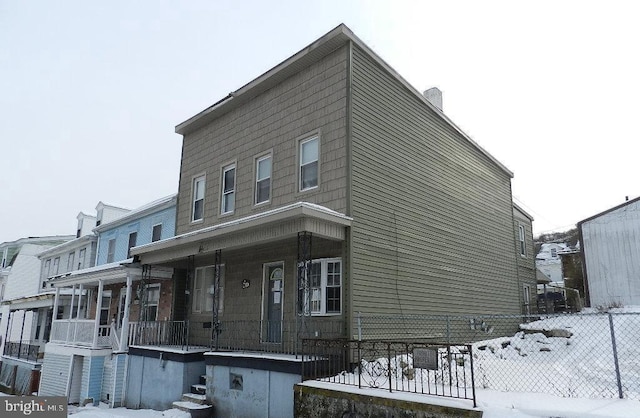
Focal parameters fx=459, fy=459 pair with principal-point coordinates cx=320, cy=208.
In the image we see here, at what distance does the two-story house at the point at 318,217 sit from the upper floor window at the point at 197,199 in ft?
0.17

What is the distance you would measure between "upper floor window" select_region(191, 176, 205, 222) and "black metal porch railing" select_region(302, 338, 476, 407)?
7793 millimetres

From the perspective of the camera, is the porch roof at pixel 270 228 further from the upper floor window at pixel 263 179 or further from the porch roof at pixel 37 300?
the porch roof at pixel 37 300

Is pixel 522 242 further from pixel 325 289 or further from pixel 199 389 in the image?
pixel 199 389

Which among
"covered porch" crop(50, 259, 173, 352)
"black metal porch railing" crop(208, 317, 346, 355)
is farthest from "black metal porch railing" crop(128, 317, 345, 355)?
"covered porch" crop(50, 259, 173, 352)

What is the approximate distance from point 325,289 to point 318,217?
2224mm

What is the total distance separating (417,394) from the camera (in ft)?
24.5

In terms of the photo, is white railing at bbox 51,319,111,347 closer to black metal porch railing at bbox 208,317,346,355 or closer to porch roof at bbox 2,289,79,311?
black metal porch railing at bbox 208,317,346,355

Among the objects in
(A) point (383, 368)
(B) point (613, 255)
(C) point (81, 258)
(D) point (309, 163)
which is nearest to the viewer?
(A) point (383, 368)

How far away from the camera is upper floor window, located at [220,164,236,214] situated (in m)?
15.1

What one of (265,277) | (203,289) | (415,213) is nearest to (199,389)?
(265,277)

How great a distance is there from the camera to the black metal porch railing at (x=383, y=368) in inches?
311

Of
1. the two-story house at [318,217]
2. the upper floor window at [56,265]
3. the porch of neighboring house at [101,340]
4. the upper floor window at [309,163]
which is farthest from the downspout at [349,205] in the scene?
the upper floor window at [56,265]

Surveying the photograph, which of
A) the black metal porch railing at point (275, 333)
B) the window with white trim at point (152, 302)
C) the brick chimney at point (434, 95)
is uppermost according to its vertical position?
the brick chimney at point (434, 95)

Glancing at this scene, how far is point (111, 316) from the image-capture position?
20.4 m
